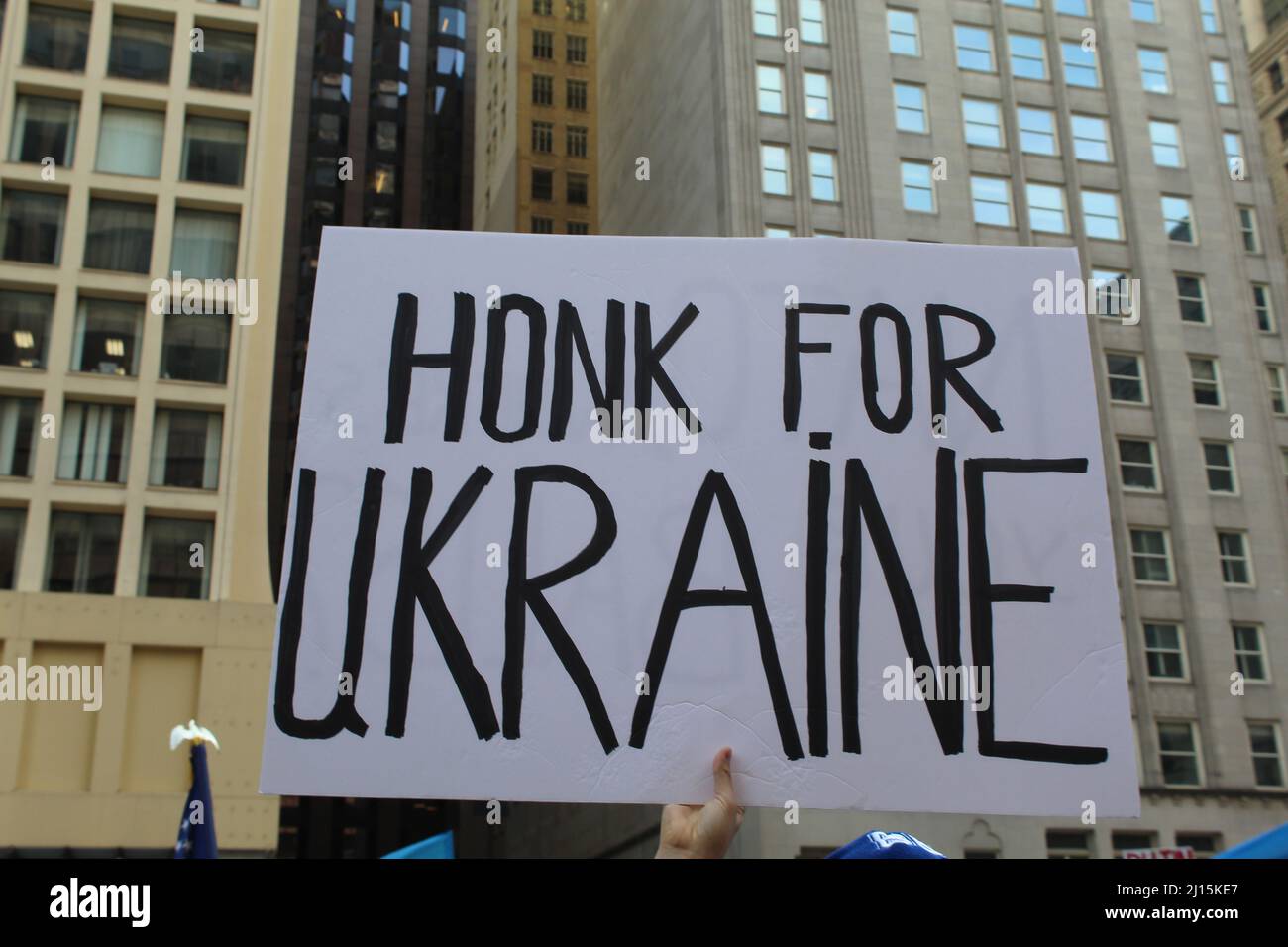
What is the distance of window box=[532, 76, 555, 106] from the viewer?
88688 mm

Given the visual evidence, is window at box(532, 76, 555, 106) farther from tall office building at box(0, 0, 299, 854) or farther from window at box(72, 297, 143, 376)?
window at box(72, 297, 143, 376)

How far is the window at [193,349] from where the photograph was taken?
4103cm

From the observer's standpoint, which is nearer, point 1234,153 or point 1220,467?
point 1220,467

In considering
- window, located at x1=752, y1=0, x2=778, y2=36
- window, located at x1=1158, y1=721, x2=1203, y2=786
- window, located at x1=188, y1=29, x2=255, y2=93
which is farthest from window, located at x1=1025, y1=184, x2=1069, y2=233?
window, located at x1=188, y1=29, x2=255, y2=93

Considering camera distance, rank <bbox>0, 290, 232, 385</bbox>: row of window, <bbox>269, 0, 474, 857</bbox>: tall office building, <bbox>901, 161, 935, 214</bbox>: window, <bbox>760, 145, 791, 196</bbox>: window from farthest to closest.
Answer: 1. <bbox>269, 0, 474, 857</bbox>: tall office building
2. <bbox>901, 161, 935, 214</bbox>: window
3. <bbox>760, 145, 791, 196</bbox>: window
4. <bbox>0, 290, 232, 385</bbox>: row of window

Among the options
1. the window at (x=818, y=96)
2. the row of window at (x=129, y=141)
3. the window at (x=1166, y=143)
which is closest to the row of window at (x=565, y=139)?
the window at (x=818, y=96)

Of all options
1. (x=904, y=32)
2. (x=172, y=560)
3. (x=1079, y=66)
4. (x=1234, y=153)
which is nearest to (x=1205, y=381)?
(x=1234, y=153)

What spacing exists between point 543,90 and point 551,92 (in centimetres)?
56

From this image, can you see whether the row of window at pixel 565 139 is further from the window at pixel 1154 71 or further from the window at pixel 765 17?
the window at pixel 1154 71

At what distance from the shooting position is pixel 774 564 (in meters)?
4.29

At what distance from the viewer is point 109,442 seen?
39781 millimetres

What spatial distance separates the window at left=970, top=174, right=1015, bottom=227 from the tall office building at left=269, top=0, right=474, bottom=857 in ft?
148

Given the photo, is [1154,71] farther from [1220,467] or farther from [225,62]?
Answer: [225,62]

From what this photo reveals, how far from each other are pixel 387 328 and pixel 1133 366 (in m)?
55.4
